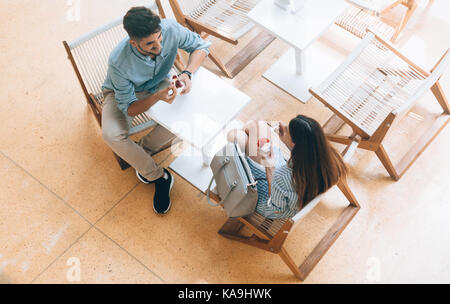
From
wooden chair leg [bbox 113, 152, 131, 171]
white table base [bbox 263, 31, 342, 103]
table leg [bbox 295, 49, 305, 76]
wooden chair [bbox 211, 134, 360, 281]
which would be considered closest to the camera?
wooden chair [bbox 211, 134, 360, 281]

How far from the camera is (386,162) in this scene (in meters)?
3.17

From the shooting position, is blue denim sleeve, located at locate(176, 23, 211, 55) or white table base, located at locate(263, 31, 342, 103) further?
white table base, located at locate(263, 31, 342, 103)

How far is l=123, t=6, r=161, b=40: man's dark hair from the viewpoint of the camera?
237 cm

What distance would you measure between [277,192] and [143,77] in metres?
1.11

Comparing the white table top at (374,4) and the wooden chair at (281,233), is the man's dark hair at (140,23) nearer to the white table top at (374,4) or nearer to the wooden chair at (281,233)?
the wooden chair at (281,233)

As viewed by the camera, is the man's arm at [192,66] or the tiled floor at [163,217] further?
the tiled floor at [163,217]

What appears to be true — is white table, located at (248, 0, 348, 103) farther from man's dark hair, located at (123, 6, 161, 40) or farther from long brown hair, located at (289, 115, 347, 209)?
long brown hair, located at (289, 115, 347, 209)

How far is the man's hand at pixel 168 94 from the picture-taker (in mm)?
2609

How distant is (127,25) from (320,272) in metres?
2.00

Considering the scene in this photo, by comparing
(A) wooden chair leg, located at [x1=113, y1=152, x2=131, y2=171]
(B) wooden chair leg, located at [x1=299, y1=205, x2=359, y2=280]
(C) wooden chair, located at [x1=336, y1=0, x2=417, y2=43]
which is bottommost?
(B) wooden chair leg, located at [x1=299, y1=205, x2=359, y2=280]

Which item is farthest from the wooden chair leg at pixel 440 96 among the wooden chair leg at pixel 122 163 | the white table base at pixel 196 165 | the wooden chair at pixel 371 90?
the wooden chair leg at pixel 122 163

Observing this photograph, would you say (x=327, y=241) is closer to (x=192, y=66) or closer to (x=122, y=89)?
(x=192, y=66)

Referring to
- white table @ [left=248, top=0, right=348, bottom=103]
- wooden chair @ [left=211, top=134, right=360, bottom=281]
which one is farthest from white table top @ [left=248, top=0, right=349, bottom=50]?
wooden chair @ [left=211, top=134, right=360, bottom=281]
